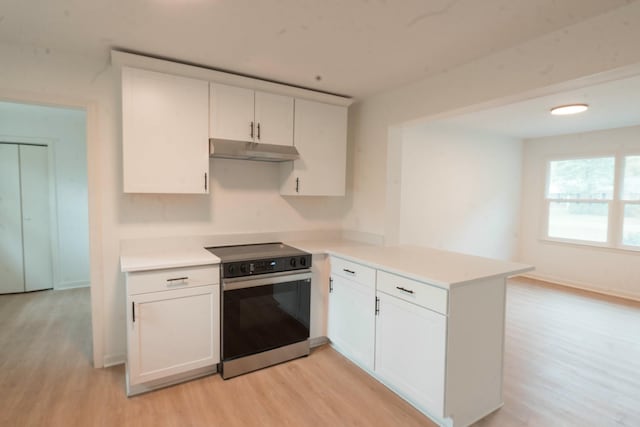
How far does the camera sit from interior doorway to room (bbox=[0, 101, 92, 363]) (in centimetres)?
412

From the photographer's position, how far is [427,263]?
88.7 inches

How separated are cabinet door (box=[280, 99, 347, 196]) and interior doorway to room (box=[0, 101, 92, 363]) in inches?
112

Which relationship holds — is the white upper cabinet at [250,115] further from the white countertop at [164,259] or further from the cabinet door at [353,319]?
the cabinet door at [353,319]

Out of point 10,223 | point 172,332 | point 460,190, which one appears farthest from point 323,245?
point 10,223

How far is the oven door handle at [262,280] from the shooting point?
91.9 inches

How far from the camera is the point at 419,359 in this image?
1.98m

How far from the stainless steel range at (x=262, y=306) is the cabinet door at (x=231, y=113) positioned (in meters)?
0.94

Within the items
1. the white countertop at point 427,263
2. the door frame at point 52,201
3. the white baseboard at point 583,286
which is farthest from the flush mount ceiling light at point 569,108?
the door frame at point 52,201

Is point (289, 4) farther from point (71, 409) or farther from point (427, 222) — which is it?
point (427, 222)

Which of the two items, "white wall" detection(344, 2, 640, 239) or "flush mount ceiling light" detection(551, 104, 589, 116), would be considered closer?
"white wall" detection(344, 2, 640, 239)

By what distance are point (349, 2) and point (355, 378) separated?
7.89ft

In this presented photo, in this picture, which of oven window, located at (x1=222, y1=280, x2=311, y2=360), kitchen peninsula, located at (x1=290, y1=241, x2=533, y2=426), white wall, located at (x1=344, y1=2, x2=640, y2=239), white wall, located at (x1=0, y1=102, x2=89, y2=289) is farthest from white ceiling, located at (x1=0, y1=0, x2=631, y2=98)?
white wall, located at (x1=0, y1=102, x2=89, y2=289)

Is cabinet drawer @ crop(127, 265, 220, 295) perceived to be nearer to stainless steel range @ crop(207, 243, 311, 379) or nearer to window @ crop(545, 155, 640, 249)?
stainless steel range @ crop(207, 243, 311, 379)

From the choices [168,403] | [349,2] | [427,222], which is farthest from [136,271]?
[427,222]
